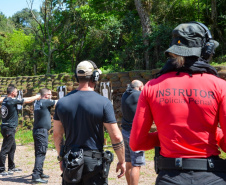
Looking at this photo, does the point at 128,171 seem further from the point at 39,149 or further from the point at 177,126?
the point at 177,126

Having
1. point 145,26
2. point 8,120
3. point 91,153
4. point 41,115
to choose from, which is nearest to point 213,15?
point 145,26

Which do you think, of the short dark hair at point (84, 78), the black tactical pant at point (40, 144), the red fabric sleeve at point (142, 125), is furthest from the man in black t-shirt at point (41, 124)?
the red fabric sleeve at point (142, 125)

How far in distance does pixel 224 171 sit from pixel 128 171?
3868mm

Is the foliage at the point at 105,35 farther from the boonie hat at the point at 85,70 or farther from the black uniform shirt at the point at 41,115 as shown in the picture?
the boonie hat at the point at 85,70

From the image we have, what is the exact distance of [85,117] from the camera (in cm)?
362

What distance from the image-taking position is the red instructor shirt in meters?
2.22

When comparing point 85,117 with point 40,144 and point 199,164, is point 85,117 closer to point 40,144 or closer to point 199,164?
point 199,164

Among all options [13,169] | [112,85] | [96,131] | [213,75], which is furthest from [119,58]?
[213,75]

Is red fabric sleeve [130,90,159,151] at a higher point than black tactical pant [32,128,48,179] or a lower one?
higher

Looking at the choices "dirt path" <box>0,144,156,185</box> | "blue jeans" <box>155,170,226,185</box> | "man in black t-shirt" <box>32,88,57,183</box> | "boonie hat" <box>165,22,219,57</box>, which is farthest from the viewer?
"man in black t-shirt" <box>32,88,57,183</box>

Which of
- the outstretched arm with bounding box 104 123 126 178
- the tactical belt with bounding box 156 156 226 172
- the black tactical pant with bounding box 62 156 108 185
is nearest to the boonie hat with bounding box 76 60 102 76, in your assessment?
the outstretched arm with bounding box 104 123 126 178

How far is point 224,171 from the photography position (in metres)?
2.22

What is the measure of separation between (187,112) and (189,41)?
50 centimetres

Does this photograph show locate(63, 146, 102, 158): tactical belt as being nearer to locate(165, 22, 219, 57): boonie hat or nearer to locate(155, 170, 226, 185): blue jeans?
locate(155, 170, 226, 185): blue jeans
